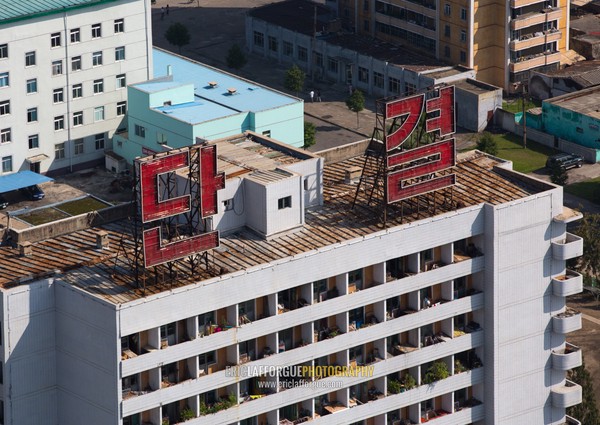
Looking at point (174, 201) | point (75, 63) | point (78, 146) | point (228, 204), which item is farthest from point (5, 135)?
point (174, 201)

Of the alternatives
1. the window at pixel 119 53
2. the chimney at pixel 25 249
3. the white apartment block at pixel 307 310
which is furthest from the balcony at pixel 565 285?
the window at pixel 119 53

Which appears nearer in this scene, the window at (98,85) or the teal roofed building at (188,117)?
the teal roofed building at (188,117)

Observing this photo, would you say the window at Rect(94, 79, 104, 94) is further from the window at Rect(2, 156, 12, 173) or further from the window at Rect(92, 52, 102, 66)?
the window at Rect(2, 156, 12, 173)

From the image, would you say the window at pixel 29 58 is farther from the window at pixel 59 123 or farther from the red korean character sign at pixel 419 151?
the red korean character sign at pixel 419 151

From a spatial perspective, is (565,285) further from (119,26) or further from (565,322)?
(119,26)

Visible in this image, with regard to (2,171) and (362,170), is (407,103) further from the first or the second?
(2,171)

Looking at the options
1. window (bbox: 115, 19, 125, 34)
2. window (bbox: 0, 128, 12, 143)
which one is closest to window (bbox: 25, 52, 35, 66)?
window (bbox: 0, 128, 12, 143)
